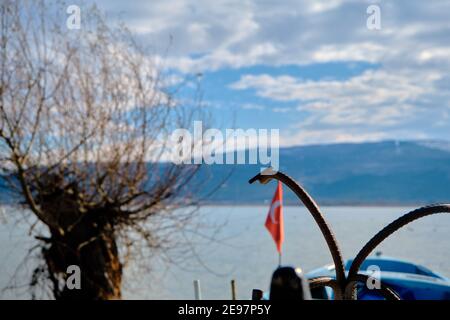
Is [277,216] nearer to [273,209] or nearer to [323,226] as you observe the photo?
[273,209]

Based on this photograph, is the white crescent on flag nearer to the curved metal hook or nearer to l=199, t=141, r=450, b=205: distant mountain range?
the curved metal hook

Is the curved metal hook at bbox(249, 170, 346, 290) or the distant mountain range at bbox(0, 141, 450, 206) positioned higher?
the distant mountain range at bbox(0, 141, 450, 206)

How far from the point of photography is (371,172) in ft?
515

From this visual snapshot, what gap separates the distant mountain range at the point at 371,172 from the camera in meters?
122

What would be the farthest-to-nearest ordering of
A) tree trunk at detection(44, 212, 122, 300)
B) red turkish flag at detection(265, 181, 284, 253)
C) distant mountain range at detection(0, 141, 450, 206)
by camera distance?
1. distant mountain range at detection(0, 141, 450, 206)
2. red turkish flag at detection(265, 181, 284, 253)
3. tree trunk at detection(44, 212, 122, 300)

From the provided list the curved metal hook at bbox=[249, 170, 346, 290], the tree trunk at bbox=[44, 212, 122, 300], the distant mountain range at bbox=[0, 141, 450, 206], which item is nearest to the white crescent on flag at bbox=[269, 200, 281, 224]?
the tree trunk at bbox=[44, 212, 122, 300]

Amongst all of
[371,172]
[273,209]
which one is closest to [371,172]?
[371,172]

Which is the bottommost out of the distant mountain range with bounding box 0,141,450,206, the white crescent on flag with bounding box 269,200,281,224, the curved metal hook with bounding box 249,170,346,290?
the curved metal hook with bounding box 249,170,346,290

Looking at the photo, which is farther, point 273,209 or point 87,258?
point 273,209

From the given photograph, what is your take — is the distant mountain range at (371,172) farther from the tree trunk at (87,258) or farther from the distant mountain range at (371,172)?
the tree trunk at (87,258)

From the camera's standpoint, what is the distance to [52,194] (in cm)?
870

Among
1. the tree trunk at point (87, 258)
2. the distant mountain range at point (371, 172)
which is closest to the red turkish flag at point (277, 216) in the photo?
the tree trunk at point (87, 258)

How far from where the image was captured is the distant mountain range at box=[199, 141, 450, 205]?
12244 cm
